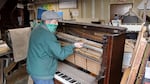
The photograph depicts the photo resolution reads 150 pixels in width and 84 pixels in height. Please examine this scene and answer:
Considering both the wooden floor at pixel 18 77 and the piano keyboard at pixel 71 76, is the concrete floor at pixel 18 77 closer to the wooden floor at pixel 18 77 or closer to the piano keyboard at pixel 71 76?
the wooden floor at pixel 18 77

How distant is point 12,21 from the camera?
6.61 meters

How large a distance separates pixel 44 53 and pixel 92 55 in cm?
54

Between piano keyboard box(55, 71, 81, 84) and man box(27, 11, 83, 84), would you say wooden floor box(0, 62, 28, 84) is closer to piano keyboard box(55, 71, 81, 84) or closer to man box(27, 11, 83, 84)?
man box(27, 11, 83, 84)

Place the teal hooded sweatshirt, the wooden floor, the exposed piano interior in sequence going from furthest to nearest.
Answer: the exposed piano interior < the wooden floor < the teal hooded sweatshirt

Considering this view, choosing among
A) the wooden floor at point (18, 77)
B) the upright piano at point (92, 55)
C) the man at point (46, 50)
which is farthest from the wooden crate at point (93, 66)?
the wooden floor at point (18, 77)

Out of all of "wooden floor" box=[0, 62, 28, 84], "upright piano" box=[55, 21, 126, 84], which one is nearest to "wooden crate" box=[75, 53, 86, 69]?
"upright piano" box=[55, 21, 126, 84]

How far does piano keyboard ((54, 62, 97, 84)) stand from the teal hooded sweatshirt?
0.10 m

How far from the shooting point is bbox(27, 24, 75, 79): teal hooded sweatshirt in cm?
188

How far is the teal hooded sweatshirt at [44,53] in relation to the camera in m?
1.88

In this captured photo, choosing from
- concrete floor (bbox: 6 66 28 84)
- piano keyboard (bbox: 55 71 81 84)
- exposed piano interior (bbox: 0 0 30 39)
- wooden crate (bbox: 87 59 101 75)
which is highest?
exposed piano interior (bbox: 0 0 30 39)

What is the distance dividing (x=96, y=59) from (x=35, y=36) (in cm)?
72

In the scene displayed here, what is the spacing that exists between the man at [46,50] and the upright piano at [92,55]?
11 cm

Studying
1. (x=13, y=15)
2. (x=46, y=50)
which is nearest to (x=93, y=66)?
(x=46, y=50)

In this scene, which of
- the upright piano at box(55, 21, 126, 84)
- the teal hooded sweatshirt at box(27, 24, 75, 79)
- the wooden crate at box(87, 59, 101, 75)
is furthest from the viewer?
the teal hooded sweatshirt at box(27, 24, 75, 79)
